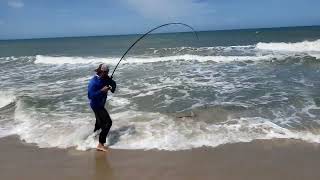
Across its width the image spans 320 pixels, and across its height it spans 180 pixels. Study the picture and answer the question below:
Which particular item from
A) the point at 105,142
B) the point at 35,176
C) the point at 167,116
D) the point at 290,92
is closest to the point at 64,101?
the point at 167,116

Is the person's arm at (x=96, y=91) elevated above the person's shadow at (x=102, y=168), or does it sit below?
above

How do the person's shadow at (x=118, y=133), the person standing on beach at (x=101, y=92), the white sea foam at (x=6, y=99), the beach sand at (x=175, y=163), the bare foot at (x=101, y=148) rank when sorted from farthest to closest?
the white sea foam at (x=6, y=99), the person's shadow at (x=118, y=133), the bare foot at (x=101, y=148), the person standing on beach at (x=101, y=92), the beach sand at (x=175, y=163)

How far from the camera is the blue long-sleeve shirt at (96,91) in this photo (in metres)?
6.57

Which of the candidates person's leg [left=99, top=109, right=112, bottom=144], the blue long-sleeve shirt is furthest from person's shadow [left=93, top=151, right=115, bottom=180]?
the blue long-sleeve shirt

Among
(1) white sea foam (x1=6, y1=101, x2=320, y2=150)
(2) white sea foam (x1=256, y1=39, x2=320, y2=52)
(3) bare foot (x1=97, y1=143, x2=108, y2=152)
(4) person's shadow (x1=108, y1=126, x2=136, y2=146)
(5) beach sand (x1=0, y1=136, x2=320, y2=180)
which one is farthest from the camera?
(2) white sea foam (x1=256, y1=39, x2=320, y2=52)

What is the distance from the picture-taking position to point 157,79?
14633 mm

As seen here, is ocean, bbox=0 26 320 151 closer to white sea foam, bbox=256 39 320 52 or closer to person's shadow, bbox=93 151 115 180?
person's shadow, bbox=93 151 115 180

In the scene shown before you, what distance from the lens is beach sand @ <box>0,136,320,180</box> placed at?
552 centimetres

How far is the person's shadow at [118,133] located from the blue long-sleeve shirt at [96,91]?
0.80 m

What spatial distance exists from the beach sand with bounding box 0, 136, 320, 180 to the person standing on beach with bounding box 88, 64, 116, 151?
1.13 feet

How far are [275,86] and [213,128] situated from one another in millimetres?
5182

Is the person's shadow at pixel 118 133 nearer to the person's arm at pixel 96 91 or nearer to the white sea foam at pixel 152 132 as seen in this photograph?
the white sea foam at pixel 152 132

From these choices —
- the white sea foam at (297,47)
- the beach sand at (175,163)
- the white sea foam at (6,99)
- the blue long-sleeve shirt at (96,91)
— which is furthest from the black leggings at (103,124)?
the white sea foam at (297,47)

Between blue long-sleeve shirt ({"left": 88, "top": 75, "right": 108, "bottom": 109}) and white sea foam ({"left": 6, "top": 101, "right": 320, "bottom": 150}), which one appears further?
white sea foam ({"left": 6, "top": 101, "right": 320, "bottom": 150})
